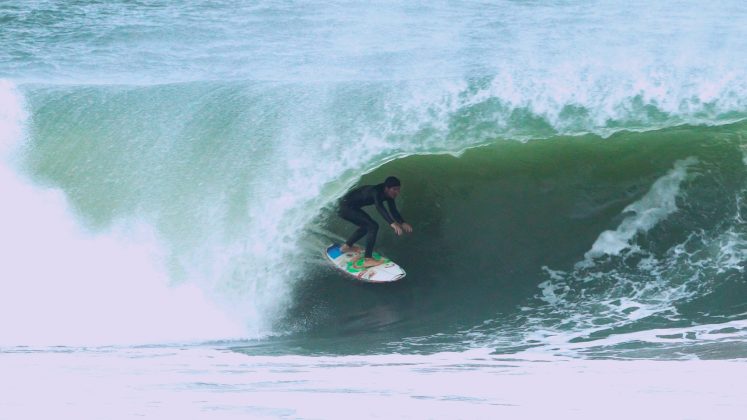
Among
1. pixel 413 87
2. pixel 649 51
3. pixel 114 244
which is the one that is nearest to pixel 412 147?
pixel 413 87

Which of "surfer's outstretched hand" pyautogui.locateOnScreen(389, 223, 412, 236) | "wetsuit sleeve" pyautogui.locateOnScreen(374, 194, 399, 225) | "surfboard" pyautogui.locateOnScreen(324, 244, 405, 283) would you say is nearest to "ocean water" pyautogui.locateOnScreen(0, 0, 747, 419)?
"surfboard" pyautogui.locateOnScreen(324, 244, 405, 283)

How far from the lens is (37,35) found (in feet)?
57.6

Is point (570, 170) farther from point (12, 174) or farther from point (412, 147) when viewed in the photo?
point (12, 174)

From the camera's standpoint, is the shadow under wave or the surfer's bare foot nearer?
the shadow under wave

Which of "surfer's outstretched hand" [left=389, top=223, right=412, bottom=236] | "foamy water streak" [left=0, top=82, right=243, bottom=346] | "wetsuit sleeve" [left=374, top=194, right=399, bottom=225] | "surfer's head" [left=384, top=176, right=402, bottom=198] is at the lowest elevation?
"foamy water streak" [left=0, top=82, right=243, bottom=346]

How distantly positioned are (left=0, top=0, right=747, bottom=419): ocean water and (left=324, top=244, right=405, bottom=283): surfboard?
133mm

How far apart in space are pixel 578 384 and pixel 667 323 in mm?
2618

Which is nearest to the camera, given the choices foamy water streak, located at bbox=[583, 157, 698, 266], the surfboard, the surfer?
the surfer

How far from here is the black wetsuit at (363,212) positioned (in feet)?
34.4

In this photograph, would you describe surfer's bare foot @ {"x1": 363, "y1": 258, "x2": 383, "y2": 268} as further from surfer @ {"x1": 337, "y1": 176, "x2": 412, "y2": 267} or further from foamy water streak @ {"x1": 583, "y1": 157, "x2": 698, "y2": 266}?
foamy water streak @ {"x1": 583, "y1": 157, "x2": 698, "y2": 266}

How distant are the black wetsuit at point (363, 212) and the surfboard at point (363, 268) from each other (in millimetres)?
146

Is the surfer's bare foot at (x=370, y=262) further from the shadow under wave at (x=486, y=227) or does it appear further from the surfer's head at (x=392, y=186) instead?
the surfer's head at (x=392, y=186)

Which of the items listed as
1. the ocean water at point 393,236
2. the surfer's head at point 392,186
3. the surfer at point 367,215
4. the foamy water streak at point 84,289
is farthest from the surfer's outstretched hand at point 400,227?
the foamy water streak at point 84,289

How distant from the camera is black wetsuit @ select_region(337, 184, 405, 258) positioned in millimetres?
10500
